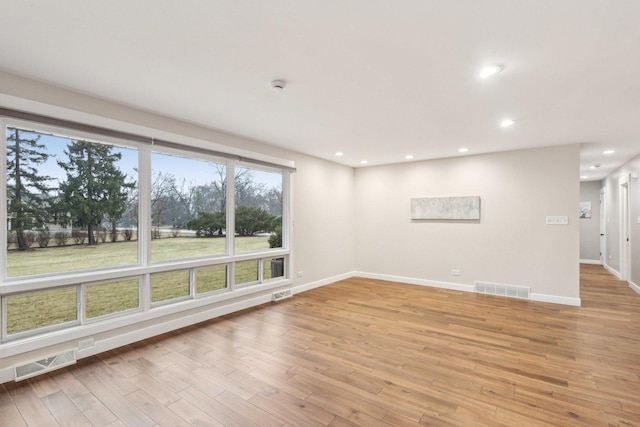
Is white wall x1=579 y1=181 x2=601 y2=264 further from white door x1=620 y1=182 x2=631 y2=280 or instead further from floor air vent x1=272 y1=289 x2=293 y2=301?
floor air vent x1=272 y1=289 x2=293 y2=301

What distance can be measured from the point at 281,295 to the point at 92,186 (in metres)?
3.08

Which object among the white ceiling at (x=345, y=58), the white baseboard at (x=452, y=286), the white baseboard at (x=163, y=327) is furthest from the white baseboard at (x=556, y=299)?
the white baseboard at (x=163, y=327)

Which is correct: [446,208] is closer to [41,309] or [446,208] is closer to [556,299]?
[556,299]

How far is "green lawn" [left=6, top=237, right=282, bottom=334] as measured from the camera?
9.14 ft

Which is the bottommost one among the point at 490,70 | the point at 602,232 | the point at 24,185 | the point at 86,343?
the point at 86,343

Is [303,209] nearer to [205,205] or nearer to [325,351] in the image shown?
[205,205]

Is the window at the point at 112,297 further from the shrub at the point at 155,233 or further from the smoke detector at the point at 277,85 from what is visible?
the smoke detector at the point at 277,85

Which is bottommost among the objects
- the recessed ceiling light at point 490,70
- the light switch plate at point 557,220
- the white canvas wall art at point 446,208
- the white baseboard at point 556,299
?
the white baseboard at point 556,299

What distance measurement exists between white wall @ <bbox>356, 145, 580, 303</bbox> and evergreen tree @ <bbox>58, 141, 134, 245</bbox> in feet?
15.9

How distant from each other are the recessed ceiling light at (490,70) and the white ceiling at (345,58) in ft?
0.21

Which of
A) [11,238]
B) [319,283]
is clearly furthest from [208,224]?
[319,283]

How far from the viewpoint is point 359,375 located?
2.69 m

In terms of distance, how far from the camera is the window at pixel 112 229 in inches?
110

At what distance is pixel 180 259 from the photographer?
3.98 m
